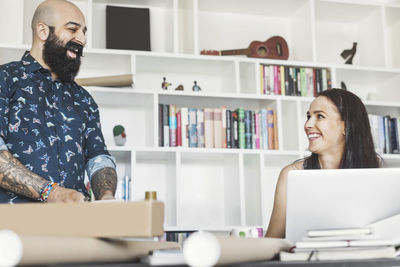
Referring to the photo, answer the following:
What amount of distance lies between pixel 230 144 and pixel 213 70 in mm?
523

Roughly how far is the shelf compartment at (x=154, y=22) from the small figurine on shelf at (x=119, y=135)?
0.61 metres

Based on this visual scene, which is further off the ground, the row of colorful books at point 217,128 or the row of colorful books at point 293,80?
the row of colorful books at point 293,80

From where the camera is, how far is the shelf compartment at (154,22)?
11.2 feet

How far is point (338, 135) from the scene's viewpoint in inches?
94.5

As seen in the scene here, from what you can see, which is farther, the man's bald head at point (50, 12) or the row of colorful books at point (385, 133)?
the row of colorful books at point (385, 133)

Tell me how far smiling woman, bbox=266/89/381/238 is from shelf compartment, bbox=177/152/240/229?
976 mm

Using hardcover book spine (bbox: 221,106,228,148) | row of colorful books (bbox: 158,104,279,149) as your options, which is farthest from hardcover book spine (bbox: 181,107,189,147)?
hardcover book spine (bbox: 221,106,228,148)

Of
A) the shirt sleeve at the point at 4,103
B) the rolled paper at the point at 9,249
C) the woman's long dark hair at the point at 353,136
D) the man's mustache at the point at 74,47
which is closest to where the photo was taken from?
the rolled paper at the point at 9,249

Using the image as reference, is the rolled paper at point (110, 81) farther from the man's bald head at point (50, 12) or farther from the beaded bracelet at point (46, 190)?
the beaded bracelet at point (46, 190)

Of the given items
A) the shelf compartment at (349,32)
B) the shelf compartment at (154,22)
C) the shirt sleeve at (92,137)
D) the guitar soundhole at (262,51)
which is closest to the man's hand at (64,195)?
the shirt sleeve at (92,137)

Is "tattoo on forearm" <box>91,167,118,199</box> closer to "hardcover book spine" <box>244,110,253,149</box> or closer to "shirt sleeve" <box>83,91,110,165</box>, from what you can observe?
"shirt sleeve" <box>83,91,110,165</box>

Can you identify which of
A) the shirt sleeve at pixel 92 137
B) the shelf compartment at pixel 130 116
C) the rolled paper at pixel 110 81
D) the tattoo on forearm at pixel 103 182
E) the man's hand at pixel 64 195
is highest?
the rolled paper at pixel 110 81

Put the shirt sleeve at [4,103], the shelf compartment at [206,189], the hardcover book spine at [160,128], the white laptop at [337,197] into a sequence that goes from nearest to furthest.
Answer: the white laptop at [337,197], the shirt sleeve at [4,103], the hardcover book spine at [160,128], the shelf compartment at [206,189]

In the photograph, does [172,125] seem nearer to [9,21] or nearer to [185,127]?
[185,127]
